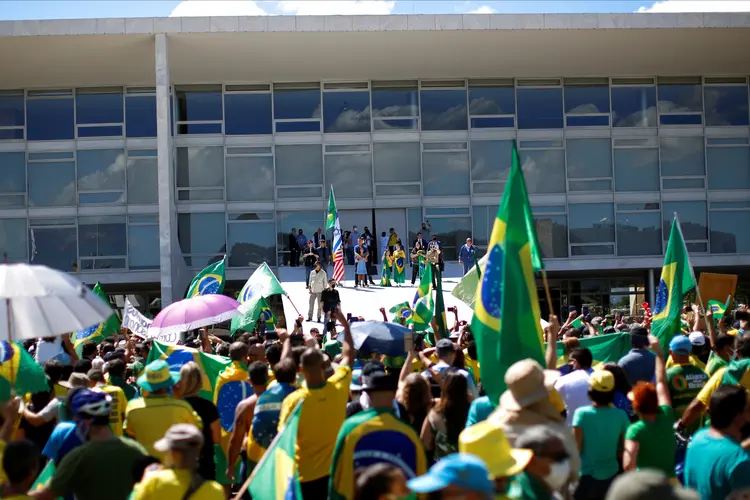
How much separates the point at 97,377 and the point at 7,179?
87.0 feet

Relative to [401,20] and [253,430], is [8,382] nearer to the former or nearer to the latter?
[253,430]

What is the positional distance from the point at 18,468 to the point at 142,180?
1100 inches

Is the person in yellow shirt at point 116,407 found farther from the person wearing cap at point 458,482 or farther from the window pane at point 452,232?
the window pane at point 452,232

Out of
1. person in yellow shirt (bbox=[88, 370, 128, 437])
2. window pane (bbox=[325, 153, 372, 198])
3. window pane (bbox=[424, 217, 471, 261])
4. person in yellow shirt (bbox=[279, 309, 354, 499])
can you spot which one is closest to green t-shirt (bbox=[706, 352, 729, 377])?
person in yellow shirt (bbox=[279, 309, 354, 499])

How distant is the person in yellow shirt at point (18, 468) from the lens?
4047 mm

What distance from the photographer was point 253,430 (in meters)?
5.99

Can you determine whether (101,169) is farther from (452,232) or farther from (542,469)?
(542,469)

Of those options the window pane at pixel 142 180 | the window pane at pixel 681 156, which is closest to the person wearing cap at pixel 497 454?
the window pane at pixel 142 180

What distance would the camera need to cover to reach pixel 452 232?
104 ft

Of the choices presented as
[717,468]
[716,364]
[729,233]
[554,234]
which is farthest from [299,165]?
[717,468]

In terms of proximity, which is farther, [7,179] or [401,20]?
[7,179]

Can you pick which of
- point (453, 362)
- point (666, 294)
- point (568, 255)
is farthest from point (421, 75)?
point (453, 362)

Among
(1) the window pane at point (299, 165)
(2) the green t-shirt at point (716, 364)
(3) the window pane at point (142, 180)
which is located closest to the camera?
(2) the green t-shirt at point (716, 364)

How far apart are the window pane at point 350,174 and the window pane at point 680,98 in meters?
11.0
